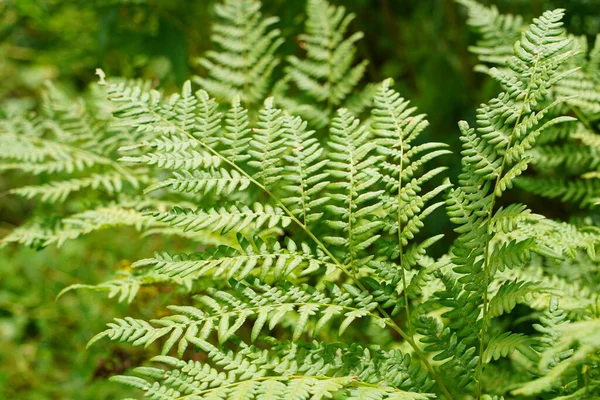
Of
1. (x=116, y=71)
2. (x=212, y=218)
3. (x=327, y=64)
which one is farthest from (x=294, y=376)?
(x=116, y=71)

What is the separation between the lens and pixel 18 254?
2686mm

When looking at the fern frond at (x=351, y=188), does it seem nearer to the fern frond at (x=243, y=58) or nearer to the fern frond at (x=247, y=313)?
the fern frond at (x=247, y=313)

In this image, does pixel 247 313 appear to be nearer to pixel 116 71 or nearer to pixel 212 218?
pixel 212 218

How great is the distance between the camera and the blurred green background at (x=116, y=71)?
82.4 inches

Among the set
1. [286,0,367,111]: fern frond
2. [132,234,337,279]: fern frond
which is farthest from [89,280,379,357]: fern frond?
[286,0,367,111]: fern frond

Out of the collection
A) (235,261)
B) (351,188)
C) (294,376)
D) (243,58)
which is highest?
(243,58)

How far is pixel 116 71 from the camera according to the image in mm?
2480

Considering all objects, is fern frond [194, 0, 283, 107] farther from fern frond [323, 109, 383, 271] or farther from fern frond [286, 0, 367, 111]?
fern frond [323, 109, 383, 271]

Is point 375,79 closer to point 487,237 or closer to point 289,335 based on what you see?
point 289,335

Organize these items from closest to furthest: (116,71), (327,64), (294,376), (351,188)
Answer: (294,376)
(351,188)
(327,64)
(116,71)

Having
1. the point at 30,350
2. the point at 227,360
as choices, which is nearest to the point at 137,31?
the point at 30,350

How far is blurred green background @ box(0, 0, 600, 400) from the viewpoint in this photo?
6.86 ft

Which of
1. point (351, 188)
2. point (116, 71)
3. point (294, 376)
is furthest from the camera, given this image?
point (116, 71)

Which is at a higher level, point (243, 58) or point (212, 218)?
point (243, 58)
